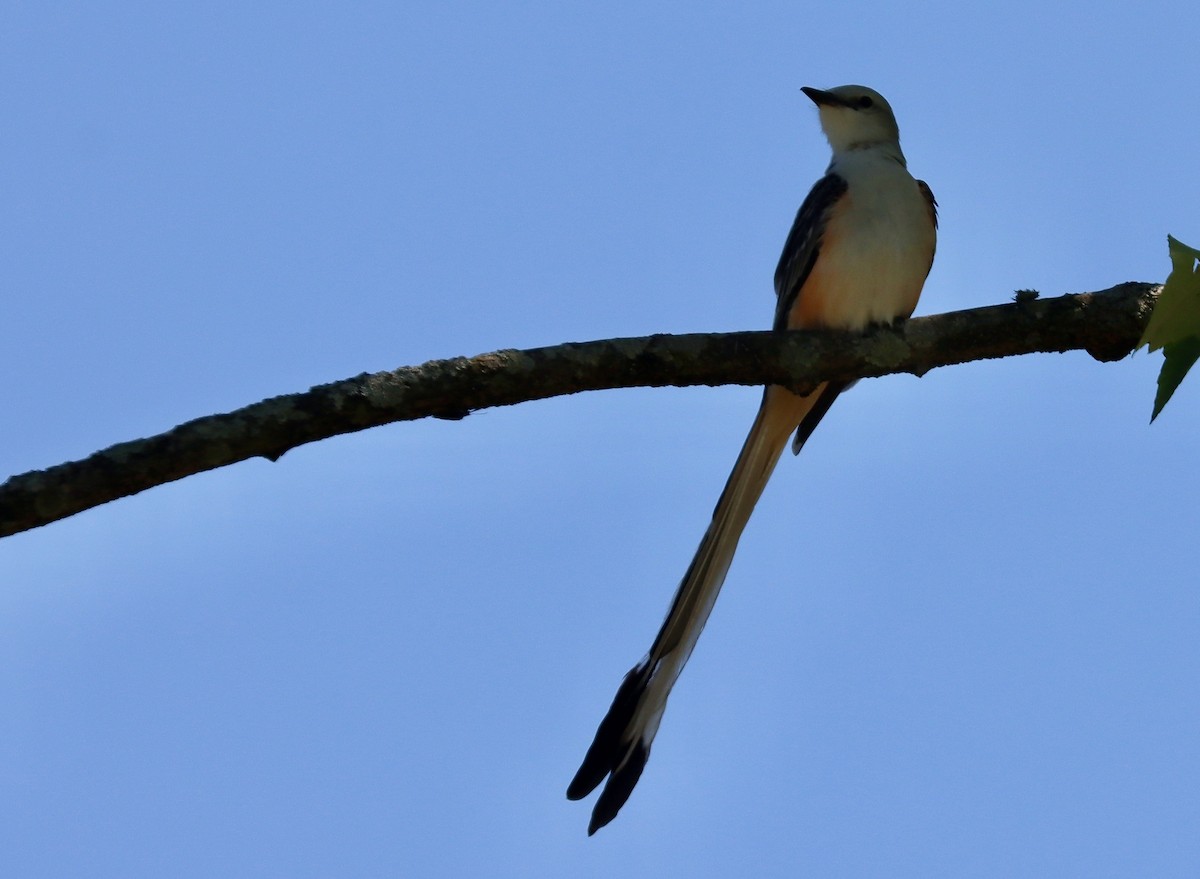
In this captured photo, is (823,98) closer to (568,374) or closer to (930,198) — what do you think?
(930,198)

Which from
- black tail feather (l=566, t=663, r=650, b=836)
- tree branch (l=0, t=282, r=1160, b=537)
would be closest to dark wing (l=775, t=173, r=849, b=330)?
tree branch (l=0, t=282, r=1160, b=537)

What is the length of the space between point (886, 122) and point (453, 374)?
407cm

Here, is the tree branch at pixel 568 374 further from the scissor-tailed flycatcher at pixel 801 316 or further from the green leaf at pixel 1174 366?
the green leaf at pixel 1174 366

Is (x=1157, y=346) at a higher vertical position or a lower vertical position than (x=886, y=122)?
lower

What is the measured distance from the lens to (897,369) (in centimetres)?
457

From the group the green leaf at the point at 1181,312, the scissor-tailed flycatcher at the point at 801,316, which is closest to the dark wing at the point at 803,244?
the scissor-tailed flycatcher at the point at 801,316

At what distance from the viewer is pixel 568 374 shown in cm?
381

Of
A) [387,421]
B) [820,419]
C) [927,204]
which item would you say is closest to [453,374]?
[387,421]

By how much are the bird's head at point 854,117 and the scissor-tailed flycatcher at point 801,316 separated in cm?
25

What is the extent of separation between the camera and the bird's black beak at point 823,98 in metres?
6.95

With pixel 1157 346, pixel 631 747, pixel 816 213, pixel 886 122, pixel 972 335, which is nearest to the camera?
pixel 1157 346

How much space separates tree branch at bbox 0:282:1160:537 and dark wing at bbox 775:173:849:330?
118cm

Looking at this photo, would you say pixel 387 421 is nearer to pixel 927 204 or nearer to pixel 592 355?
pixel 592 355

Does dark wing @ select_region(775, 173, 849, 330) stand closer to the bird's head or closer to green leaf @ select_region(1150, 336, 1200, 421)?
the bird's head
